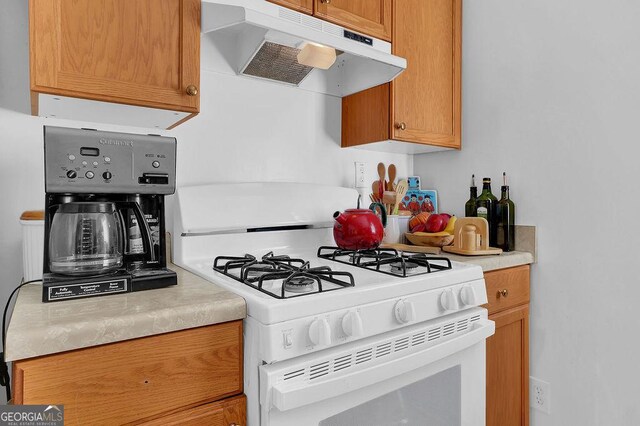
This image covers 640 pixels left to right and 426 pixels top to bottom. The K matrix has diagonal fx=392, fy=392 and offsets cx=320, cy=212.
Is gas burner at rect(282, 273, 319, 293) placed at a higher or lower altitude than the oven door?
higher

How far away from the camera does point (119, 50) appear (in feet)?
3.50

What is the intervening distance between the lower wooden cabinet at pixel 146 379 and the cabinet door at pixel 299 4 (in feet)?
3.46

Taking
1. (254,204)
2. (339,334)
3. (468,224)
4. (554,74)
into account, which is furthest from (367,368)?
(554,74)

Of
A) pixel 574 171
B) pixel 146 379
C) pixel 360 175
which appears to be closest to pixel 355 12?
pixel 360 175

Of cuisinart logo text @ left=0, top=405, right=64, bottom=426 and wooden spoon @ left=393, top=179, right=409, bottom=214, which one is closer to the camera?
cuisinart logo text @ left=0, top=405, right=64, bottom=426

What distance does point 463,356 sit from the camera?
121 cm

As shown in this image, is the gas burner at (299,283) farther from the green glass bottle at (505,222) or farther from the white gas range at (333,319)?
the green glass bottle at (505,222)

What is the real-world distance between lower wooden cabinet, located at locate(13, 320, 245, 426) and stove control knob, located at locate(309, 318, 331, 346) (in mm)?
170

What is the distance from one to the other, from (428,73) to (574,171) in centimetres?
73

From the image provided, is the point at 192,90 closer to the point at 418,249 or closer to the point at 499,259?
the point at 418,249

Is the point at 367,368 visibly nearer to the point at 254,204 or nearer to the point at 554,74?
the point at 254,204

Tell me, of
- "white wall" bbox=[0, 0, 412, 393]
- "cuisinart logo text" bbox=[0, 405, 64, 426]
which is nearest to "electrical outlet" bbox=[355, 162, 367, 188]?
"white wall" bbox=[0, 0, 412, 393]

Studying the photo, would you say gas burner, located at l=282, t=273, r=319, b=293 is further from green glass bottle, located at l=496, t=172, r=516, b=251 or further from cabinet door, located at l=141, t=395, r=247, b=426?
green glass bottle, located at l=496, t=172, r=516, b=251

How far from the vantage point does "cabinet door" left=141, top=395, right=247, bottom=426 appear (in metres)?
0.80
